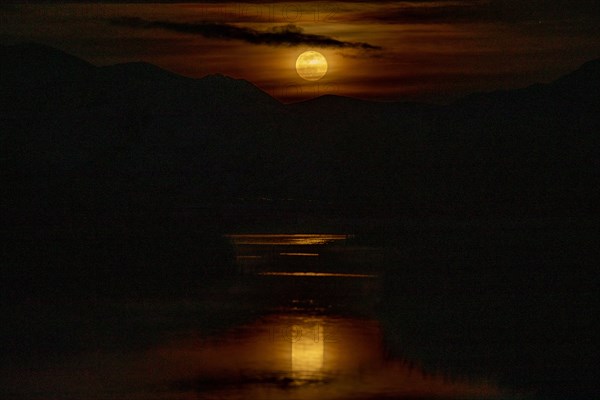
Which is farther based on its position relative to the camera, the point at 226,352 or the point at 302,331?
the point at 302,331

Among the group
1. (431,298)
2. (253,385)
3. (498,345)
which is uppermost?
(431,298)

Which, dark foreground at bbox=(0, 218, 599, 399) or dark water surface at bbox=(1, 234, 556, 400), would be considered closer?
dark water surface at bbox=(1, 234, 556, 400)

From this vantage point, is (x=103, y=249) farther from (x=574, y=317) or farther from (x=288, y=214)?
(x=288, y=214)

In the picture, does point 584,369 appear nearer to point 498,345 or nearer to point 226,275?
point 498,345

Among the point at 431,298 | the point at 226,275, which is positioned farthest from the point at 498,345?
the point at 226,275

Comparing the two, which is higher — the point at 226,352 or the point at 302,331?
the point at 302,331

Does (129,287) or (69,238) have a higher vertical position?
(69,238)

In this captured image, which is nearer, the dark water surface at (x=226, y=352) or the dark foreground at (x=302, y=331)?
the dark water surface at (x=226, y=352)

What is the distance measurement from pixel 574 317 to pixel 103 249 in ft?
66.4

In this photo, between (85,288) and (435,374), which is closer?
(435,374)

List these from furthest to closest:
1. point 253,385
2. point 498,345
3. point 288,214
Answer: point 288,214 < point 498,345 < point 253,385

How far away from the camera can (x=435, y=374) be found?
2161 cm

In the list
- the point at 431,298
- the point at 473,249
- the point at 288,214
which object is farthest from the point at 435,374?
the point at 288,214

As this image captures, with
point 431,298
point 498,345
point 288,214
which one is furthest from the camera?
point 288,214
